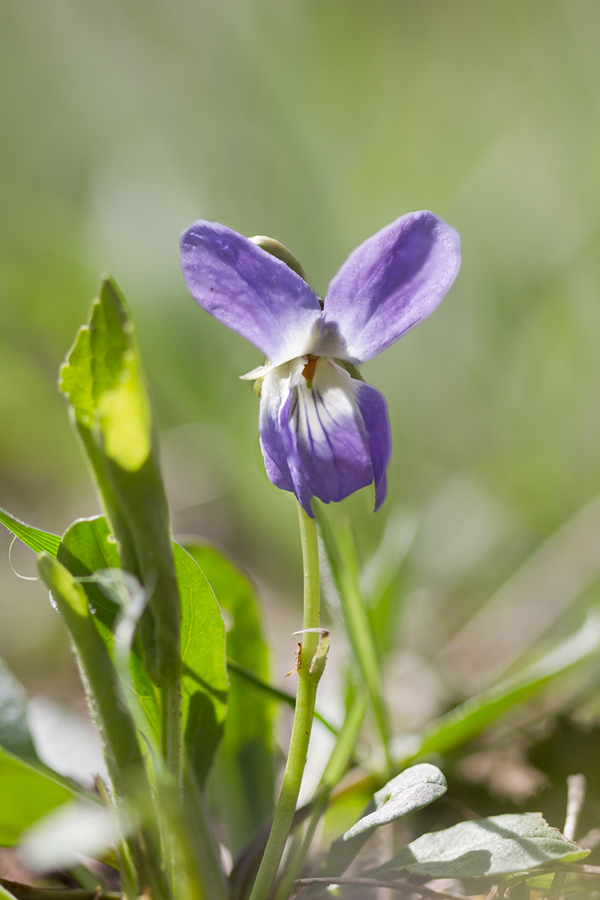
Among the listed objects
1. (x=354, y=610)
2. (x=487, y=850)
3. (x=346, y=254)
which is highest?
(x=346, y=254)

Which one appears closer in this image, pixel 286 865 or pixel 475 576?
pixel 286 865

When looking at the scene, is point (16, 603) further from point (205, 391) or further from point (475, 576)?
point (475, 576)

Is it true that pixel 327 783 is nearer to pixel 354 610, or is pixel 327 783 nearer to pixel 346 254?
pixel 354 610

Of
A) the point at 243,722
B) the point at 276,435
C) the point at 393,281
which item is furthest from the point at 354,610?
the point at 393,281

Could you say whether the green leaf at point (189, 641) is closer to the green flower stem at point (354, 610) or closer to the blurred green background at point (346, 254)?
the green flower stem at point (354, 610)

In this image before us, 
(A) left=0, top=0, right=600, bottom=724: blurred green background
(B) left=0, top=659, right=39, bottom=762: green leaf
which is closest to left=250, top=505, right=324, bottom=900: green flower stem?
(B) left=0, top=659, right=39, bottom=762: green leaf

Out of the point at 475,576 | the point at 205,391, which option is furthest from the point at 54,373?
the point at 475,576
